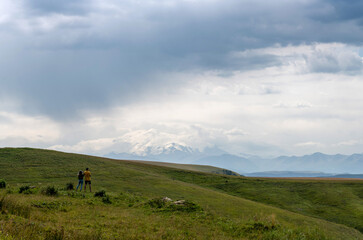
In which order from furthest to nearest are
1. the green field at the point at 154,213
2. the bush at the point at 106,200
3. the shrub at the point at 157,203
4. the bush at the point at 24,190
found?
the bush at the point at 24,190, the bush at the point at 106,200, the shrub at the point at 157,203, the green field at the point at 154,213

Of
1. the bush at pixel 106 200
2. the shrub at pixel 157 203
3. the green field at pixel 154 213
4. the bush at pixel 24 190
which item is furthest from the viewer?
the bush at pixel 24 190

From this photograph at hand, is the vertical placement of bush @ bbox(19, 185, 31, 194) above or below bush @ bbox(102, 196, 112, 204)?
above

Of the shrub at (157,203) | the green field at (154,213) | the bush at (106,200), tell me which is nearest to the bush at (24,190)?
the green field at (154,213)

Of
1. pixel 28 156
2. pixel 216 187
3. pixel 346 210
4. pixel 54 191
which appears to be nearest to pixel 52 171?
pixel 28 156

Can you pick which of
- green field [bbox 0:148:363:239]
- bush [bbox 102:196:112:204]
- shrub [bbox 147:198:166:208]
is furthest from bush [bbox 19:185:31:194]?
shrub [bbox 147:198:166:208]

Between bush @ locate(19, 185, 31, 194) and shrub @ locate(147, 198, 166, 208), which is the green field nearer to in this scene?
shrub @ locate(147, 198, 166, 208)

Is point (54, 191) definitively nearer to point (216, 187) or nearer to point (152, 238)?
point (152, 238)

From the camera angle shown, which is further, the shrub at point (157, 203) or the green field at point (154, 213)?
the shrub at point (157, 203)

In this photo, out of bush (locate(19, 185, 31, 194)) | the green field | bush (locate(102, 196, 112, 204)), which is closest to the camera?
the green field

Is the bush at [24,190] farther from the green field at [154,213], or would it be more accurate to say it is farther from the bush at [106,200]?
the bush at [106,200]

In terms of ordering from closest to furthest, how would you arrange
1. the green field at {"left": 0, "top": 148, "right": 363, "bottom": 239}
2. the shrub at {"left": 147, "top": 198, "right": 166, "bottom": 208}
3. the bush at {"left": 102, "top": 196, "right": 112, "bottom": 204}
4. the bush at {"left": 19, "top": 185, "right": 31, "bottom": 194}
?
the green field at {"left": 0, "top": 148, "right": 363, "bottom": 239} < the shrub at {"left": 147, "top": 198, "right": 166, "bottom": 208} < the bush at {"left": 102, "top": 196, "right": 112, "bottom": 204} < the bush at {"left": 19, "top": 185, "right": 31, "bottom": 194}

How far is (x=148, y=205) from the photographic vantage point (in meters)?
30.6

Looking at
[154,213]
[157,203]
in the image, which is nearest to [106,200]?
[157,203]

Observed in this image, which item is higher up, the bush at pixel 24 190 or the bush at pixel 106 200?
the bush at pixel 24 190
